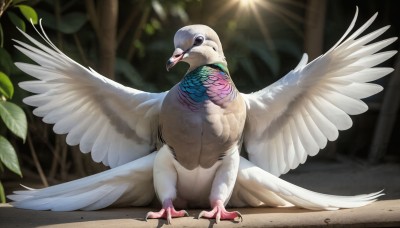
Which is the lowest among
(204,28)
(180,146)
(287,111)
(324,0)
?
(180,146)

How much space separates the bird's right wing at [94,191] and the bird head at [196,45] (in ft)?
1.43

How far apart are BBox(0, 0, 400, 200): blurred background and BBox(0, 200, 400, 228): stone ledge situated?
3.77ft

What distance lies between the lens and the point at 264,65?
506cm

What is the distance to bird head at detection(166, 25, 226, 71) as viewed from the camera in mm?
2512

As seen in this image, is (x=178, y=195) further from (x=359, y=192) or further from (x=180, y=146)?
(x=359, y=192)

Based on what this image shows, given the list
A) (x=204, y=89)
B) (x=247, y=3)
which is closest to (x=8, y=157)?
(x=204, y=89)

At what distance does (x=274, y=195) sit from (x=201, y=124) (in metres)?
0.45

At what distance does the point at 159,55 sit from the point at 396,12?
1.77 meters

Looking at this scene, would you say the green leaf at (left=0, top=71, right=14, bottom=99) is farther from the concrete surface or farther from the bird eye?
the bird eye

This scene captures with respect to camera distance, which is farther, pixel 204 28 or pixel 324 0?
pixel 324 0

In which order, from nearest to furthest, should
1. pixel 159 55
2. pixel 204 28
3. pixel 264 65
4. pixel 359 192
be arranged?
pixel 204 28 < pixel 359 192 < pixel 159 55 < pixel 264 65

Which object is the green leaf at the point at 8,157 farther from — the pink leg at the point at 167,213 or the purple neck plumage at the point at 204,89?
the purple neck plumage at the point at 204,89

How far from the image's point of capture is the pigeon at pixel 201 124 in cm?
256

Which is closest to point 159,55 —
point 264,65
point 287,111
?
point 264,65
